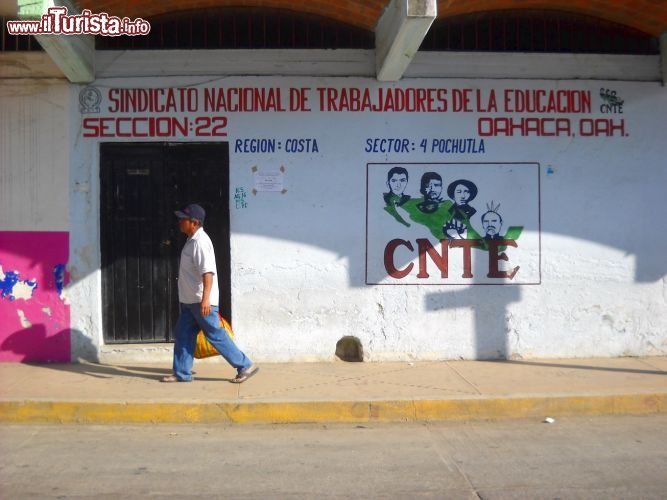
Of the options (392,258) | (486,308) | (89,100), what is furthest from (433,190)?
(89,100)

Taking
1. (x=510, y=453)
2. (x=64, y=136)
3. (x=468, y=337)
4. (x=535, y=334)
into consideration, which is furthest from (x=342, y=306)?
(x=64, y=136)

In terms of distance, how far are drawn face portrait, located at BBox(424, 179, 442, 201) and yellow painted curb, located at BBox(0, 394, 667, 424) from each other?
7.62 ft

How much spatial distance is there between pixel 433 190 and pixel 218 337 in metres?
2.76

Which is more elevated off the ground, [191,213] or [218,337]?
[191,213]

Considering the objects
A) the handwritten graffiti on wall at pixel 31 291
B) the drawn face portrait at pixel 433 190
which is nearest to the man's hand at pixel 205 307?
the handwritten graffiti on wall at pixel 31 291

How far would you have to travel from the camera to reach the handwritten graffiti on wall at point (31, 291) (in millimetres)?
7418

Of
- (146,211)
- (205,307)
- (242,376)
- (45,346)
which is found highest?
(146,211)

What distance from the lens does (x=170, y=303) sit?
7.66 meters

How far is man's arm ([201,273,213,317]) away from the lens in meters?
6.38

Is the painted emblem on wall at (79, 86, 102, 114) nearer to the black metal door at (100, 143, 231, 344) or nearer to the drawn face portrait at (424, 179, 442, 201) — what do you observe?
the black metal door at (100, 143, 231, 344)

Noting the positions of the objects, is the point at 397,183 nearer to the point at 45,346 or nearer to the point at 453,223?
the point at 453,223

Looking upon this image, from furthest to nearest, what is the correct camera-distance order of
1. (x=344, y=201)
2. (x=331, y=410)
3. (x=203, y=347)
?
(x=344, y=201), (x=203, y=347), (x=331, y=410)

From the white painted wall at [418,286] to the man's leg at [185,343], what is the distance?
876 millimetres

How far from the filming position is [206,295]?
6.39m
